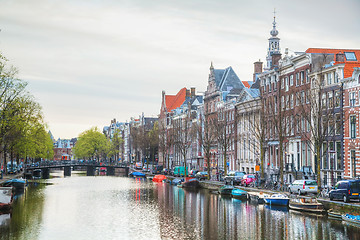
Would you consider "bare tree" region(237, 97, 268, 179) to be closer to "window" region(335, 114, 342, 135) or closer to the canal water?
"window" region(335, 114, 342, 135)

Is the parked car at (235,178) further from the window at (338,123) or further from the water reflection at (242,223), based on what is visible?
the window at (338,123)

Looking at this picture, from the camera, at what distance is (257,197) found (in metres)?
63.6

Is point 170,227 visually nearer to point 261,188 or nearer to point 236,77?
point 261,188

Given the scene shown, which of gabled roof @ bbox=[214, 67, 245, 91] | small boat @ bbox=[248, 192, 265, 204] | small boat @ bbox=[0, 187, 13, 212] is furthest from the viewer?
gabled roof @ bbox=[214, 67, 245, 91]

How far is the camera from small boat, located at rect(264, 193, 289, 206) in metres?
57.2

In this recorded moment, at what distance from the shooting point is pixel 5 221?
47406 millimetres

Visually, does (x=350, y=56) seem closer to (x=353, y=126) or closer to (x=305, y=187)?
(x=353, y=126)

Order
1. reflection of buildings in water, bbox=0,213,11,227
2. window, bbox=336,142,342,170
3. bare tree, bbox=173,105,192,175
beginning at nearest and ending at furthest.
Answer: reflection of buildings in water, bbox=0,213,11,227
window, bbox=336,142,342,170
bare tree, bbox=173,105,192,175

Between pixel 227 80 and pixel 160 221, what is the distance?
2827 inches

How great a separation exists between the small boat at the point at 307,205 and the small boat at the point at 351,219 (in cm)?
575

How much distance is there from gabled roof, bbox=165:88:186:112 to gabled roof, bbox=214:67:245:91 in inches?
1772

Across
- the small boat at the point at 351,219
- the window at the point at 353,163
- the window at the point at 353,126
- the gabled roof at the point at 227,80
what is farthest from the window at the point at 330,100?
the gabled roof at the point at 227,80

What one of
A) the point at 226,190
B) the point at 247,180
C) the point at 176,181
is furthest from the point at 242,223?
the point at 176,181

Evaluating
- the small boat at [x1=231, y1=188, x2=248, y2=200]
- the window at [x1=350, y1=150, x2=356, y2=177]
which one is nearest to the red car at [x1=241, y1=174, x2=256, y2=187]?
the small boat at [x1=231, y1=188, x2=248, y2=200]
